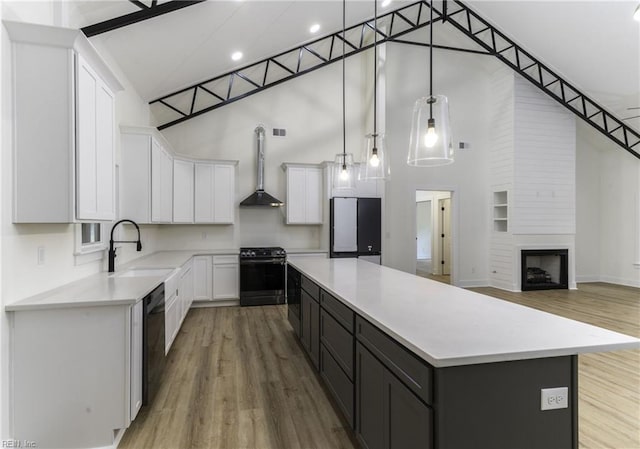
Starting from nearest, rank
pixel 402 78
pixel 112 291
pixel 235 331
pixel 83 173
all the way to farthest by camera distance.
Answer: pixel 83 173
pixel 112 291
pixel 235 331
pixel 402 78

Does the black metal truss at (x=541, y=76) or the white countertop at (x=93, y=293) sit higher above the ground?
the black metal truss at (x=541, y=76)

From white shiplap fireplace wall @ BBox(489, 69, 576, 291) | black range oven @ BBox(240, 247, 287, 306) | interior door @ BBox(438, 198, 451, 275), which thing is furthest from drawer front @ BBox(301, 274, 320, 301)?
interior door @ BBox(438, 198, 451, 275)

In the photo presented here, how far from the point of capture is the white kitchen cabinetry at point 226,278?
564 cm

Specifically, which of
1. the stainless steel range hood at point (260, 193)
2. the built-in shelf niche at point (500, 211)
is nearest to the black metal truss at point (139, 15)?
the stainless steel range hood at point (260, 193)

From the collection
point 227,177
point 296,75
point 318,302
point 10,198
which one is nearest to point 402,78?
point 296,75

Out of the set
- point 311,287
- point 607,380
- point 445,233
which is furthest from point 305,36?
point 445,233

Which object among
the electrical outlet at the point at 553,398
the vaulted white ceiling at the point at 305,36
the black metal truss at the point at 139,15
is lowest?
the electrical outlet at the point at 553,398

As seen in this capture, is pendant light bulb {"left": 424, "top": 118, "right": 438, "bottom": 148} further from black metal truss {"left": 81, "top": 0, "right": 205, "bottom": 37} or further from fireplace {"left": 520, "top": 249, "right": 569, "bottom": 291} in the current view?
fireplace {"left": 520, "top": 249, "right": 569, "bottom": 291}

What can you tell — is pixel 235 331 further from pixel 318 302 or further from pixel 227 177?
pixel 227 177

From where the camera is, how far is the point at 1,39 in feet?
6.22

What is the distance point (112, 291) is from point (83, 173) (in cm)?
82

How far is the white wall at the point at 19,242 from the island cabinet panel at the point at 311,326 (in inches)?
78.5

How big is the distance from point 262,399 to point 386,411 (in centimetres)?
140

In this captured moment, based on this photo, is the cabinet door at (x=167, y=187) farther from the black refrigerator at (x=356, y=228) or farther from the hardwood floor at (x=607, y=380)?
the hardwood floor at (x=607, y=380)
